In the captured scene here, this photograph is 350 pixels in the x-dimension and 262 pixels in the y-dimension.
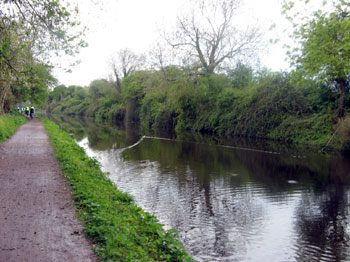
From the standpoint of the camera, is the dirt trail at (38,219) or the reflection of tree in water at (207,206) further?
the reflection of tree in water at (207,206)

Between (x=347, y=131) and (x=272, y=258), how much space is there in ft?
54.5

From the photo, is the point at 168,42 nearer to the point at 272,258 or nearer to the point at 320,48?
the point at 320,48

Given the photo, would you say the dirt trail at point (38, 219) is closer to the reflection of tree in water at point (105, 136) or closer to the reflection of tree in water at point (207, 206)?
the reflection of tree in water at point (207, 206)

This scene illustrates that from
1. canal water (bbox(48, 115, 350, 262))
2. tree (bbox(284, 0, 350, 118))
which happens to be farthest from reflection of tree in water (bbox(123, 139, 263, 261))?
tree (bbox(284, 0, 350, 118))

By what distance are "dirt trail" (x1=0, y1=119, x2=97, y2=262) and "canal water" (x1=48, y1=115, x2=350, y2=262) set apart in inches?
93.7

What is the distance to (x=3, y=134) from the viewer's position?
1942 cm

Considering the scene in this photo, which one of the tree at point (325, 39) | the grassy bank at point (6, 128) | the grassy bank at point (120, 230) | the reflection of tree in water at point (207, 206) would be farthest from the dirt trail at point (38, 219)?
the tree at point (325, 39)

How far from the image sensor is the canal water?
22.6 feet

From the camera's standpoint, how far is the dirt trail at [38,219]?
186 inches

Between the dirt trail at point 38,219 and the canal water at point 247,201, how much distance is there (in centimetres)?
238

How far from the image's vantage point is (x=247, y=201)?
33.2ft

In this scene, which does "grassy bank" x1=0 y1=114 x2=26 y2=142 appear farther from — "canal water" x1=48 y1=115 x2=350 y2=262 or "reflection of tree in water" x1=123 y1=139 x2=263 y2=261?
"reflection of tree in water" x1=123 y1=139 x2=263 y2=261

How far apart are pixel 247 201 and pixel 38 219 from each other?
6190 mm

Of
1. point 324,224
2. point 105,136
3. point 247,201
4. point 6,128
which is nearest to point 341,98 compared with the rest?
point 247,201
